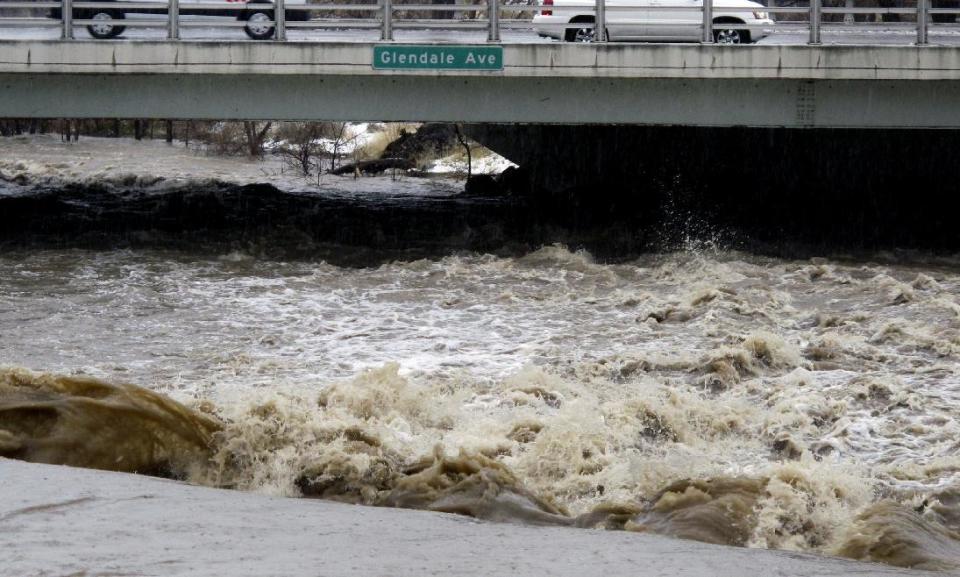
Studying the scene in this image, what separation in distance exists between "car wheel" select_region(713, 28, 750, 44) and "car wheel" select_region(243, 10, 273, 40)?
21.5ft

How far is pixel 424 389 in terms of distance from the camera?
35.5 feet

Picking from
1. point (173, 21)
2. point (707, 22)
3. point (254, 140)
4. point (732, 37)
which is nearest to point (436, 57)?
point (173, 21)

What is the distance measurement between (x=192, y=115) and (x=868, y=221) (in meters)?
12.3

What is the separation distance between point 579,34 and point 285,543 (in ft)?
43.9

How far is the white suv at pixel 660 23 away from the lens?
17.4 m

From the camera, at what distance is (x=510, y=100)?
56.6 feet

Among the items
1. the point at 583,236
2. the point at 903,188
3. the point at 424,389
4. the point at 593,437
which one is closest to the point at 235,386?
the point at 424,389

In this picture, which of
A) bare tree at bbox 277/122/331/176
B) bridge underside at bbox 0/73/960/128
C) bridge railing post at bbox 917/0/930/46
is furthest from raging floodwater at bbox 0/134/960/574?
bare tree at bbox 277/122/331/176

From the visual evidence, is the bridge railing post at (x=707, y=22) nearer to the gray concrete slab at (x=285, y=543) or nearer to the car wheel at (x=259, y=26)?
the car wheel at (x=259, y=26)

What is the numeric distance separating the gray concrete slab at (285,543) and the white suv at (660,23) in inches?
456

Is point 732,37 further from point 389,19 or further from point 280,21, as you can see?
point 280,21

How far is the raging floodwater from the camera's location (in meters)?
8.03

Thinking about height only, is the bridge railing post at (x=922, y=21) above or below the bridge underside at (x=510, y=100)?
above

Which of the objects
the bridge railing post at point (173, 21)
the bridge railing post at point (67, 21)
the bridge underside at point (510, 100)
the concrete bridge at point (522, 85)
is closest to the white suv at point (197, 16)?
the bridge railing post at point (173, 21)
